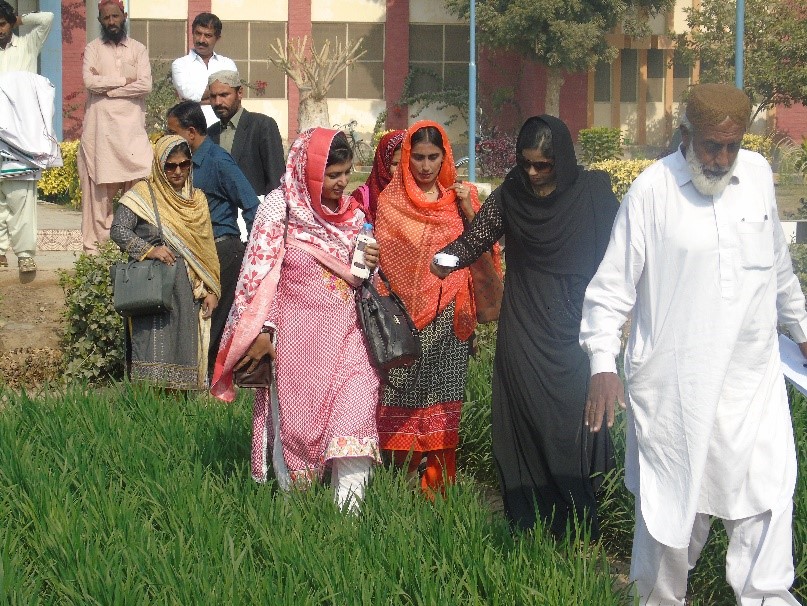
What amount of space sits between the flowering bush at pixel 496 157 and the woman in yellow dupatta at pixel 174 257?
19.3 metres

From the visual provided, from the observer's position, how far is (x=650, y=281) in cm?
405

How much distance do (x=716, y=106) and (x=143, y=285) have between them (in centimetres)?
344

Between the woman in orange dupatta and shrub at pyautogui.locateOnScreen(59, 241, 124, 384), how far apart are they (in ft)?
8.01

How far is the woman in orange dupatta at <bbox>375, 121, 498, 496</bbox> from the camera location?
5.89 m

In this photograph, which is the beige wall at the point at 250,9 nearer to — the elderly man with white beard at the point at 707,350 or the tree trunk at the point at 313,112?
the tree trunk at the point at 313,112

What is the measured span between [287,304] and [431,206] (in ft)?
3.03

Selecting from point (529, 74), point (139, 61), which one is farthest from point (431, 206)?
point (529, 74)

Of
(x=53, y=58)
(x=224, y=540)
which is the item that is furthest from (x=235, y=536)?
(x=53, y=58)

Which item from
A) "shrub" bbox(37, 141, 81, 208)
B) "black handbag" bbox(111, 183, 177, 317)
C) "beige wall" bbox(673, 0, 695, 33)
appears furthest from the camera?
"beige wall" bbox(673, 0, 695, 33)

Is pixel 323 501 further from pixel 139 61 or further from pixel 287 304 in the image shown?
pixel 139 61

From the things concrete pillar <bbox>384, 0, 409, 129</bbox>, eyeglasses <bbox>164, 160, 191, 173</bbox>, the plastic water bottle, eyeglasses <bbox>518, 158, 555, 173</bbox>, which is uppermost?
concrete pillar <bbox>384, 0, 409, 129</bbox>

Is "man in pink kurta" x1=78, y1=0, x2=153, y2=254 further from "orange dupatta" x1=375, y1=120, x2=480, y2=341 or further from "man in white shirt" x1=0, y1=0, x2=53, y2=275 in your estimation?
"orange dupatta" x1=375, y1=120, x2=480, y2=341

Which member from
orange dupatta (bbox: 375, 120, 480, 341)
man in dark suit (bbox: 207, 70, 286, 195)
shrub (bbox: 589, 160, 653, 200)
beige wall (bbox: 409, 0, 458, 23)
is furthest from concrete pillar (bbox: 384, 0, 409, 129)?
orange dupatta (bbox: 375, 120, 480, 341)

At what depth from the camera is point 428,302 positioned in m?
5.92
